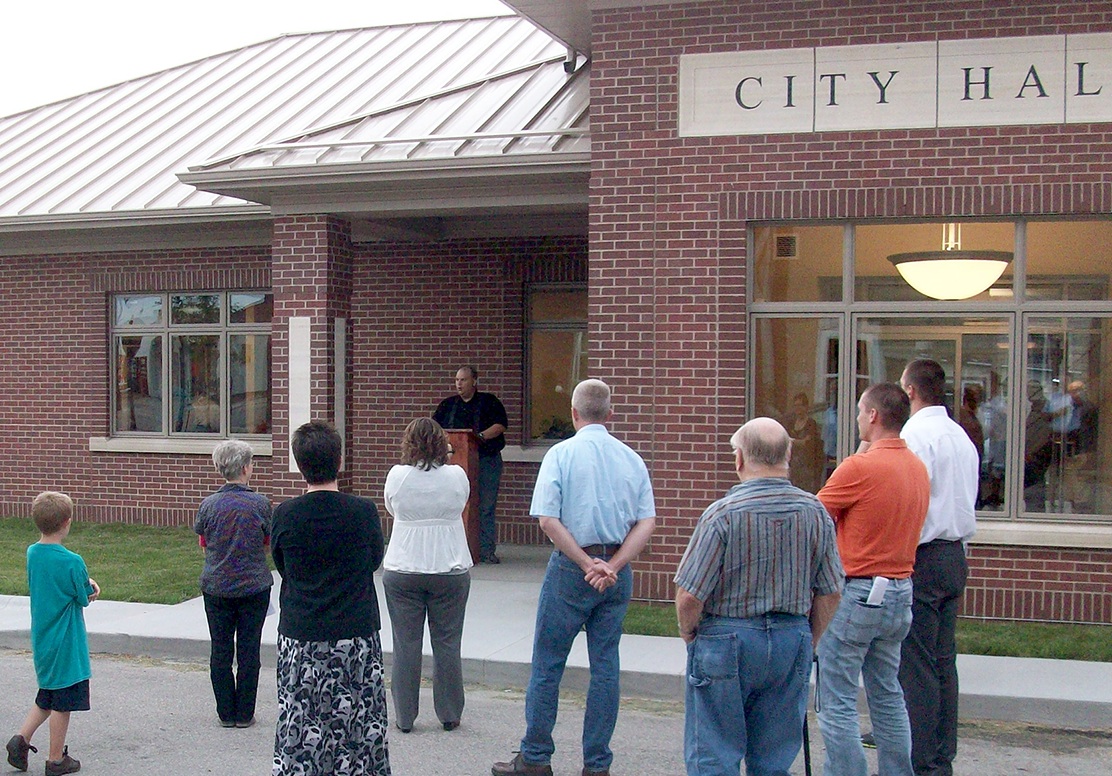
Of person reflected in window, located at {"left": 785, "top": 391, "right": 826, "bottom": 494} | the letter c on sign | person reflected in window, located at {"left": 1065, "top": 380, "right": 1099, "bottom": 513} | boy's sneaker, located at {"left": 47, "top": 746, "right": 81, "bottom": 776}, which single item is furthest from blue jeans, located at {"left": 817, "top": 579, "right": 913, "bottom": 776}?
the letter c on sign

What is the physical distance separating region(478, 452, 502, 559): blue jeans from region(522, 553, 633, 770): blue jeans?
649cm

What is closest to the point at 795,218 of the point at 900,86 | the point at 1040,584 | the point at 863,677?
the point at 900,86

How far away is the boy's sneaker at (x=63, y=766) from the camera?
6.09m

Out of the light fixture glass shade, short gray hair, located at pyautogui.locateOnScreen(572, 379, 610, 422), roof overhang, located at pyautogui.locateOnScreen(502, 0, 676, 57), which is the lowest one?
short gray hair, located at pyautogui.locateOnScreen(572, 379, 610, 422)

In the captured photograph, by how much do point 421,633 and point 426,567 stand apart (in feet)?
1.51

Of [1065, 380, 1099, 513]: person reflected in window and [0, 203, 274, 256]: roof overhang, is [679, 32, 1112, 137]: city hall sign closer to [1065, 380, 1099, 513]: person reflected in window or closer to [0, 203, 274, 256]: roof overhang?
[1065, 380, 1099, 513]: person reflected in window

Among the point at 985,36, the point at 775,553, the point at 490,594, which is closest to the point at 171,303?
the point at 490,594

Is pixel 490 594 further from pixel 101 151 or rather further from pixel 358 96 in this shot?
pixel 101 151

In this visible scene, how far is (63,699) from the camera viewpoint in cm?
605

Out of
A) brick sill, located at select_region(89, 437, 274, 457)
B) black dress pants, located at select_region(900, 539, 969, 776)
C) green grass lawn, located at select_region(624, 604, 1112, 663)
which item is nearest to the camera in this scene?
black dress pants, located at select_region(900, 539, 969, 776)

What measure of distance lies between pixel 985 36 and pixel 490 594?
243 inches

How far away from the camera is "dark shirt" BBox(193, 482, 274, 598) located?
6828mm

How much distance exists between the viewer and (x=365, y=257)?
14.0m

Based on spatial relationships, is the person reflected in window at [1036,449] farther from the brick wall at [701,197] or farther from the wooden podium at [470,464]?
the wooden podium at [470,464]
